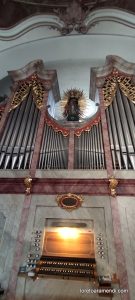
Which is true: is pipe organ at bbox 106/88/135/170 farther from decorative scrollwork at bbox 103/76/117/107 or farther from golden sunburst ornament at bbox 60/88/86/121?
golden sunburst ornament at bbox 60/88/86/121

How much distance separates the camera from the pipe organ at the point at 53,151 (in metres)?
5.52

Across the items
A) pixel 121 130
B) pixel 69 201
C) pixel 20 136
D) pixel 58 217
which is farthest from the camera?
pixel 20 136

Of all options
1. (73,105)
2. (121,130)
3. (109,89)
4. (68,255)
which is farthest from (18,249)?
(109,89)

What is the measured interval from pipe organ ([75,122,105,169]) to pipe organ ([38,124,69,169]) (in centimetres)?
27

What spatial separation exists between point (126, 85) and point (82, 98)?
1.38 meters

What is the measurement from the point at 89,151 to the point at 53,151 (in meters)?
0.77

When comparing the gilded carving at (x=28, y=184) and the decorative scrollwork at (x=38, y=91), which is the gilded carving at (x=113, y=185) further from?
the decorative scrollwork at (x=38, y=91)

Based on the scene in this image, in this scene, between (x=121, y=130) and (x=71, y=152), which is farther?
(x=121, y=130)

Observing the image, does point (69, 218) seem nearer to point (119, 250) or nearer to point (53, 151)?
point (119, 250)

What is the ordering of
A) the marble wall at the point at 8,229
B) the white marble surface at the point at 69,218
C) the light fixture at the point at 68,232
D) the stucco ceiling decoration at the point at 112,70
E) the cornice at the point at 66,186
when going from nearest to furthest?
the white marble surface at the point at 69,218
the marble wall at the point at 8,229
the light fixture at the point at 68,232
the cornice at the point at 66,186
the stucco ceiling decoration at the point at 112,70

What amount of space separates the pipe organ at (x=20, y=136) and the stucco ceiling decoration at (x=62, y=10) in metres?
2.81

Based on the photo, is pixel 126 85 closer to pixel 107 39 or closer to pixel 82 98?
pixel 82 98

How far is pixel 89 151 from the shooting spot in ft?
18.6

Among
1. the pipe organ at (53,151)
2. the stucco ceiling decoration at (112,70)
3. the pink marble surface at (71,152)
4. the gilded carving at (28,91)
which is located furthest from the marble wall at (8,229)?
the stucco ceiling decoration at (112,70)
